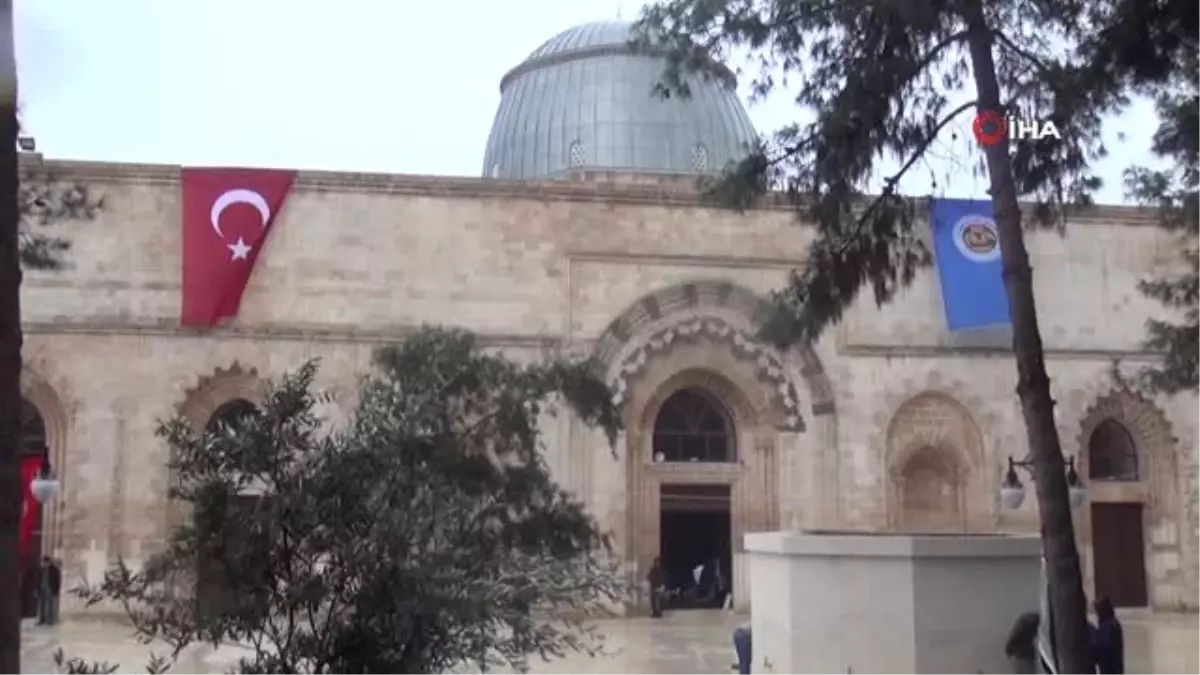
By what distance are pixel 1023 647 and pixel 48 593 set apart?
1441cm

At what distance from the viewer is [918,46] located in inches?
367

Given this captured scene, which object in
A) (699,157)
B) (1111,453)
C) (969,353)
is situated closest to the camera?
(969,353)

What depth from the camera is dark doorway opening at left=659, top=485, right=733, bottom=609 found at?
22.3 meters

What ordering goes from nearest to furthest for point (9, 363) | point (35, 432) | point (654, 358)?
1. point (9, 363)
2. point (35, 432)
3. point (654, 358)

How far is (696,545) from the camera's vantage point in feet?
75.5

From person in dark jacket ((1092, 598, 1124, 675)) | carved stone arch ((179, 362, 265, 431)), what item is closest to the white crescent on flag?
carved stone arch ((179, 362, 265, 431))

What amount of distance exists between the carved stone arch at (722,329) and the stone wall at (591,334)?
4 cm

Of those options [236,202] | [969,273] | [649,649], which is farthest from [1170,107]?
[236,202]

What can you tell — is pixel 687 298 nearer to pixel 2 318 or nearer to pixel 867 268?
pixel 867 268

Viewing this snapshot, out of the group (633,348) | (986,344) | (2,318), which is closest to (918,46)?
(2,318)

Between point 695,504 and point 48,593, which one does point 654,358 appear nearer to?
point 695,504

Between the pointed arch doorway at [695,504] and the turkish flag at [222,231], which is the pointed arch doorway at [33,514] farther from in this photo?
the pointed arch doorway at [695,504]

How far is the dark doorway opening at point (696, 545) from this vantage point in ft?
73.2

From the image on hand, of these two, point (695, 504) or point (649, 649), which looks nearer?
point (649, 649)
